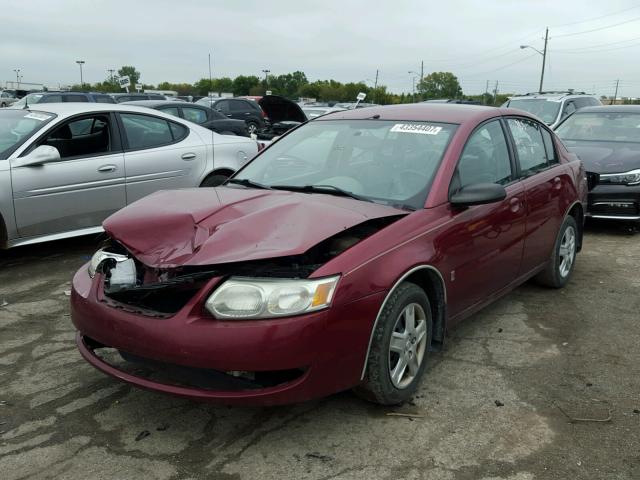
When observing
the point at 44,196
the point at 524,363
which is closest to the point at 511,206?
the point at 524,363

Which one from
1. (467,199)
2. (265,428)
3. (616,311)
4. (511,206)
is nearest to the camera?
(265,428)

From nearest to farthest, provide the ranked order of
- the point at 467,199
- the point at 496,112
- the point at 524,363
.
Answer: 1. the point at 467,199
2. the point at 524,363
3. the point at 496,112

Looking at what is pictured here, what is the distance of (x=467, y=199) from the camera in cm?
340

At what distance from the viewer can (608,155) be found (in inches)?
303

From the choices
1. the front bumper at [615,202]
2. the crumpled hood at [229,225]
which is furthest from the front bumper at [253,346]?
the front bumper at [615,202]

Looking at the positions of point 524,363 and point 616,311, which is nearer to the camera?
point 524,363

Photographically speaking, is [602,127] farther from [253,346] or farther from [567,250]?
[253,346]

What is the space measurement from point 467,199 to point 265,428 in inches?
65.0

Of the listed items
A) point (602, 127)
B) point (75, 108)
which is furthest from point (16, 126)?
point (602, 127)

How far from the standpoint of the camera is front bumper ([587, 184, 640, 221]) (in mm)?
7176

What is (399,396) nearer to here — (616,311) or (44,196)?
(616,311)

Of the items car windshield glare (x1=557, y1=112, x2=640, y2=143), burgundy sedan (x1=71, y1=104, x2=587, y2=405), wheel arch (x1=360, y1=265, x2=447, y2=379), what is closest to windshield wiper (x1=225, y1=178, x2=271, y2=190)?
burgundy sedan (x1=71, y1=104, x2=587, y2=405)

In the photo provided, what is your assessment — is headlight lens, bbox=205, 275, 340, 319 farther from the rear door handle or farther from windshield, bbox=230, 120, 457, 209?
the rear door handle

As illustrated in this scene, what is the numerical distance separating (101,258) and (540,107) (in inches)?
457
